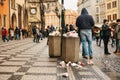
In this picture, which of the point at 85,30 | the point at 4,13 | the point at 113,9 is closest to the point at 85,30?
the point at 85,30

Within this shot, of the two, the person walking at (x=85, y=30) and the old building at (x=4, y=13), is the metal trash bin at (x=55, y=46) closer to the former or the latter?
the person walking at (x=85, y=30)

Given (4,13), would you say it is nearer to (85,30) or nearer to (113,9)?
(85,30)

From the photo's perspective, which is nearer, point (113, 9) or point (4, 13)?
point (4, 13)

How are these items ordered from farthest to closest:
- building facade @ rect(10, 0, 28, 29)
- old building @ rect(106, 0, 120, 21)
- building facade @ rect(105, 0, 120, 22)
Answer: building facade @ rect(105, 0, 120, 22) < old building @ rect(106, 0, 120, 21) < building facade @ rect(10, 0, 28, 29)

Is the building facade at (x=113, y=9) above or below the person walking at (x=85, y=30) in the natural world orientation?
above

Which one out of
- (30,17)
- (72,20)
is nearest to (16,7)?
(30,17)

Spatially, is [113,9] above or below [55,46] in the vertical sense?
above

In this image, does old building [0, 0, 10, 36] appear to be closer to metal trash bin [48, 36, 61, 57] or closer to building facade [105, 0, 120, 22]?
metal trash bin [48, 36, 61, 57]

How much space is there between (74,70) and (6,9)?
37515mm

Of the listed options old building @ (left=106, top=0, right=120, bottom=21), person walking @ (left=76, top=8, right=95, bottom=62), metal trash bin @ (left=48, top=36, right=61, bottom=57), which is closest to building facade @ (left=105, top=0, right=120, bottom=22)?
old building @ (left=106, top=0, right=120, bottom=21)

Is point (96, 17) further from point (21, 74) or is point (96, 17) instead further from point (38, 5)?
point (21, 74)

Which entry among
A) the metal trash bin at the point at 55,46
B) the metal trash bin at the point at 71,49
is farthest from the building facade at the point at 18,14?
the metal trash bin at the point at 71,49

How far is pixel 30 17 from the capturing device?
70938mm

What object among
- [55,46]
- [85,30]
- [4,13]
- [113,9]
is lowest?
[55,46]
